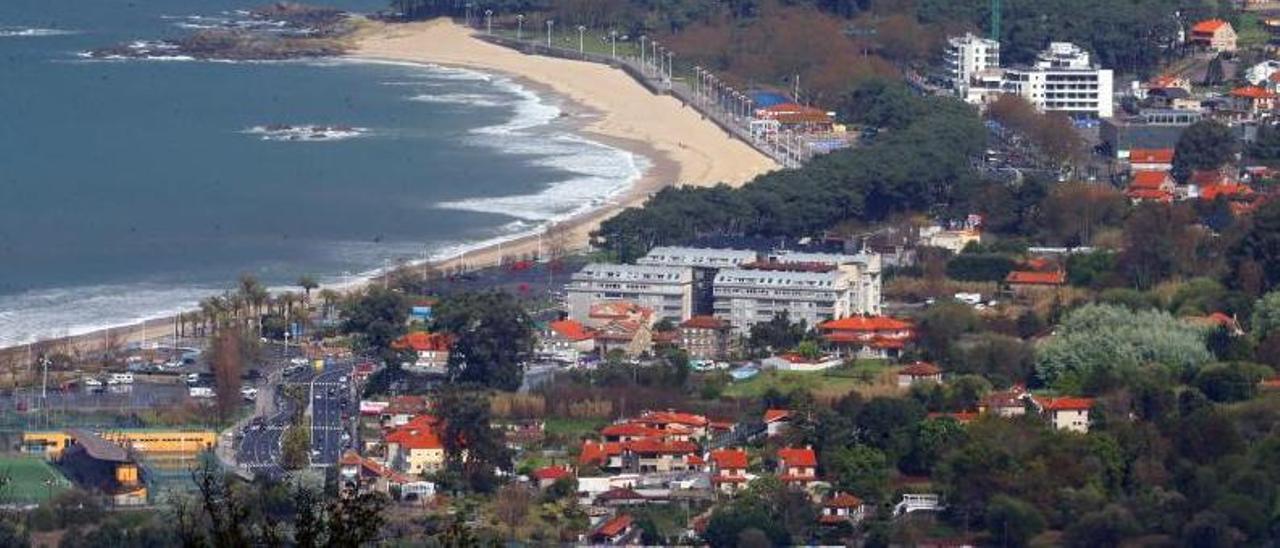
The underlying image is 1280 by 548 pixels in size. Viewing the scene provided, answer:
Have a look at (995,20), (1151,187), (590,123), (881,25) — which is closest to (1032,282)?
(1151,187)

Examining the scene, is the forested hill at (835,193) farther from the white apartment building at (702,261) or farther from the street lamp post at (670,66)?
the street lamp post at (670,66)

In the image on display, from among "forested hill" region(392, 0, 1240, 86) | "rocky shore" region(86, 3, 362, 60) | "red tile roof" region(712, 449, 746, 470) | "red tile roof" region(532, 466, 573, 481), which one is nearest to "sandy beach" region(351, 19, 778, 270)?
"rocky shore" region(86, 3, 362, 60)

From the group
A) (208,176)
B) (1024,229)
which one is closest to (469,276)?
(1024,229)

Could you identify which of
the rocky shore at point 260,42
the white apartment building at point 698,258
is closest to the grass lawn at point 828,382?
the white apartment building at point 698,258

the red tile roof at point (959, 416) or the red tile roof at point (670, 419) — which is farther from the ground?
the red tile roof at point (959, 416)

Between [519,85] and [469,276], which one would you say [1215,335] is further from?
[519,85]

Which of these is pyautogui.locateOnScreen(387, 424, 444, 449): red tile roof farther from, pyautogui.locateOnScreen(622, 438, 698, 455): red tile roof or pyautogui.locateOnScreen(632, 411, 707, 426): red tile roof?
pyautogui.locateOnScreen(632, 411, 707, 426): red tile roof
